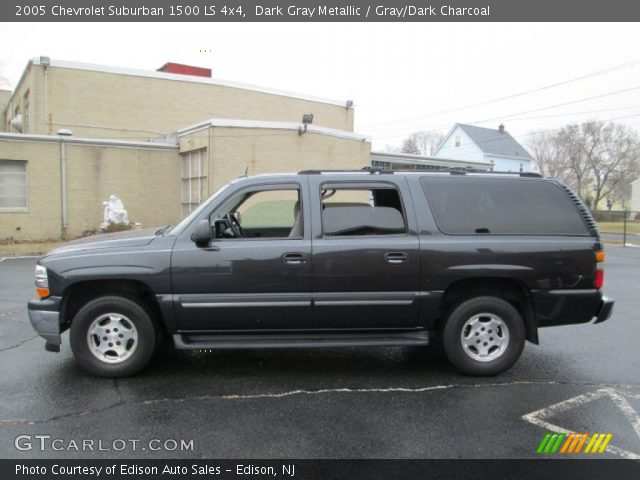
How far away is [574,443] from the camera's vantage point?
3.45 meters

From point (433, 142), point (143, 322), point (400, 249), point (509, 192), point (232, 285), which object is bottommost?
point (143, 322)

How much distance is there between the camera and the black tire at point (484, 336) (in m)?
4.66

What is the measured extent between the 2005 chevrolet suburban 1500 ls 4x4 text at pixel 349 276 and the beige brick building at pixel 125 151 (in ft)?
45.7

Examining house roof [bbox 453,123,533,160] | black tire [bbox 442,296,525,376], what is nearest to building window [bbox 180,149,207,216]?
black tire [bbox 442,296,525,376]

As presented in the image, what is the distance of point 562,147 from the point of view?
57.4 m

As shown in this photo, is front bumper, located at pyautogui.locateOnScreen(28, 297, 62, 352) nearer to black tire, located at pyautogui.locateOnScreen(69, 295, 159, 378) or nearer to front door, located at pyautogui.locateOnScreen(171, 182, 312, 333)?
black tire, located at pyautogui.locateOnScreen(69, 295, 159, 378)

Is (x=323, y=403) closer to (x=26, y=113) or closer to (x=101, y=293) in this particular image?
(x=101, y=293)

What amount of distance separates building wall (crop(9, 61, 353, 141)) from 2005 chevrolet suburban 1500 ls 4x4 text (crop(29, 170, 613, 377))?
2123 cm

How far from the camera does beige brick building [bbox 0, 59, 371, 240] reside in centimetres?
1875

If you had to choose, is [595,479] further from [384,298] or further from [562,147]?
[562,147]

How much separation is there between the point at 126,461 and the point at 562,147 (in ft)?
206

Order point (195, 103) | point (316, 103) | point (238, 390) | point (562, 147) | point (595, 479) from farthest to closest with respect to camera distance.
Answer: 1. point (562, 147)
2. point (316, 103)
3. point (195, 103)
4. point (238, 390)
5. point (595, 479)

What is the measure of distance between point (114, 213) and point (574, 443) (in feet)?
60.2

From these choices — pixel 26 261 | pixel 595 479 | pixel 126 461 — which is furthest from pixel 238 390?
pixel 26 261
